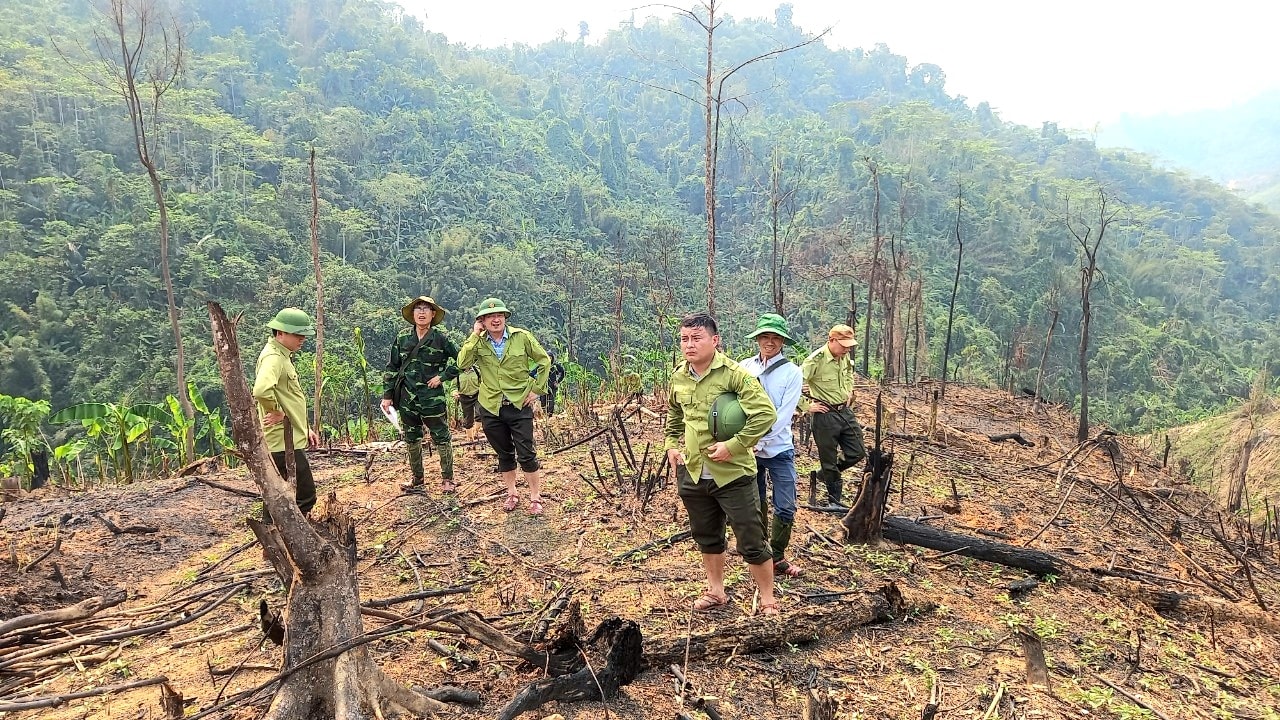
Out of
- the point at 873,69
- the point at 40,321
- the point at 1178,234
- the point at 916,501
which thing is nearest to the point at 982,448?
the point at 916,501

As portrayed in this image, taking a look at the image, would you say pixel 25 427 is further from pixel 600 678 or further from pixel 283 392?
pixel 600 678

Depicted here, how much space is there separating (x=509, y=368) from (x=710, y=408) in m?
2.08

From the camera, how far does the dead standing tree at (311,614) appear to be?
2287 mm

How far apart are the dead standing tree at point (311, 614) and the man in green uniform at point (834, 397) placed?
3.77 metres

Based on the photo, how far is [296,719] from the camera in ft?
7.62

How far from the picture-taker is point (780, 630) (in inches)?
136

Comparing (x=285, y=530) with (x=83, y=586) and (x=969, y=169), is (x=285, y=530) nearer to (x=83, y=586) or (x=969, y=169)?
(x=83, y=586)

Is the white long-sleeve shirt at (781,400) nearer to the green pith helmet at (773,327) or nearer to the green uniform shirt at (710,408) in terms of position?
the green pith helmet at (773,327)

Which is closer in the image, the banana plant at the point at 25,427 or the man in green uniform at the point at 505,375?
the man in green uniform at the point at 505,375

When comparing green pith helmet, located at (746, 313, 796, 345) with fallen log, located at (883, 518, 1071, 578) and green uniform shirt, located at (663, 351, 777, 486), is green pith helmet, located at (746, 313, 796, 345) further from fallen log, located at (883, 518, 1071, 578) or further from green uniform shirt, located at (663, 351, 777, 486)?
fallen log, located at (883, 518, 1071, 578)

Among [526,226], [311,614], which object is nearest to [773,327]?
[311,614]

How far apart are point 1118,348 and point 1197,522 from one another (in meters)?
24.6

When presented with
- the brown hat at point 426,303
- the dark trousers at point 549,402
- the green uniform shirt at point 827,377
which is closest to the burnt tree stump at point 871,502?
the green uniform shirt at point 827,377

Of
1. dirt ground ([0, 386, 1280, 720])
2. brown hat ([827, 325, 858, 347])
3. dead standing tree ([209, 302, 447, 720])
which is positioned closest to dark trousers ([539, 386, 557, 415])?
dirt ground ([0, 386, 1280, 720])
